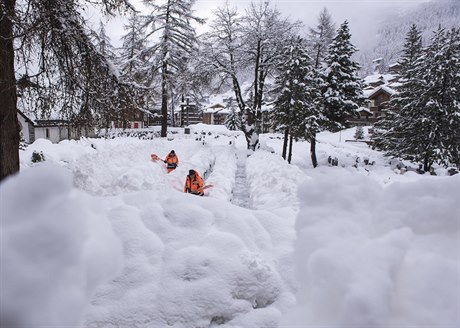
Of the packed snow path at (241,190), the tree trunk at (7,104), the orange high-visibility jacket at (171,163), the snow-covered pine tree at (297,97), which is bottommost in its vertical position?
the packed snow path at (241,190)

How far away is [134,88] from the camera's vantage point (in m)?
7.23

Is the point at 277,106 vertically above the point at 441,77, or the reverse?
the point at 441,77

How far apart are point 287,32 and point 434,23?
213 meters

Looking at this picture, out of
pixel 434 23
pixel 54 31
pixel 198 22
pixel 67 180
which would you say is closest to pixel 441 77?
pixel 198 22

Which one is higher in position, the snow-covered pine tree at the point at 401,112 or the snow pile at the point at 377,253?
the snow-covered pine tree at the point at 401,112

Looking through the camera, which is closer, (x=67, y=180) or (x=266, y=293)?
(x=67, y=180)

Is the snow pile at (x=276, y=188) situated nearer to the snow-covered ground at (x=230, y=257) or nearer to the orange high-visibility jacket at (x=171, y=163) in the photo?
the orange high-visibility jacket at (x=171, y=163)

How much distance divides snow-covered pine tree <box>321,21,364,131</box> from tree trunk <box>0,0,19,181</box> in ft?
77.9

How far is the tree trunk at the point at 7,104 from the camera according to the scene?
473cm

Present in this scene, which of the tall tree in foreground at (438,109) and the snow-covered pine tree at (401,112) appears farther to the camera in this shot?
the snow-covered pine tree at (401,112)

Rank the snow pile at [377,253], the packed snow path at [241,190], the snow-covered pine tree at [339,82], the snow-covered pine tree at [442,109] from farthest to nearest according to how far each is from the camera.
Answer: the snow-covered pine tree at [339,82]
the snow-covered pine tree at [442,109]
the packed snow path at [241,190]
the snow pile at [377,253]

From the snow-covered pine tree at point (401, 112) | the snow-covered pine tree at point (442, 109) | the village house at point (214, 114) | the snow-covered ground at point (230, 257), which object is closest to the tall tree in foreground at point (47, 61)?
the snow-covered ground at point (230, 257)

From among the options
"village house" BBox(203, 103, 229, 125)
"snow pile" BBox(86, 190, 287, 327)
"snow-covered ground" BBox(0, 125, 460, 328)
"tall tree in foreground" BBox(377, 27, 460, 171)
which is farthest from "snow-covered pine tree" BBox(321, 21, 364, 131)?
"village house" BBox(203, 103, 229, 125)

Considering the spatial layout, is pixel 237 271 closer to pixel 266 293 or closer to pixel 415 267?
pixel 266 293
